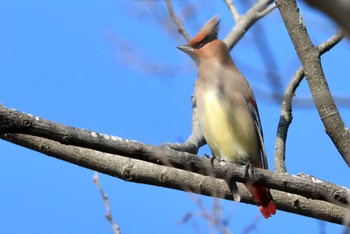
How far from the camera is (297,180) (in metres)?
2.64

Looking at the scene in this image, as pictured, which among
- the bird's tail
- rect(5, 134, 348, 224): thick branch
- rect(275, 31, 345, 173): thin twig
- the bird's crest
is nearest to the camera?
rect(5, 134, 348, 224): thick branch

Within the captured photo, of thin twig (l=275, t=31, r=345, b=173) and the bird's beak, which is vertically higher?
the bird's beak

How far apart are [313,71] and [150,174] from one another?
36.9 inches

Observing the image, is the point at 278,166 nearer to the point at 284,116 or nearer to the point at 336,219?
the point at 284,116

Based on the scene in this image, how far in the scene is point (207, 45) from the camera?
4.70m

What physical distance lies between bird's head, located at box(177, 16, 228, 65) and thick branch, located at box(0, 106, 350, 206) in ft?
6.75

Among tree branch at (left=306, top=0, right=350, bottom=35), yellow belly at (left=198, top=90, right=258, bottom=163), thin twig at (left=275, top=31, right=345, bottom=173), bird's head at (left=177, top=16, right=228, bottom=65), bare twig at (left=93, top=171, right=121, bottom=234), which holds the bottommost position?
A: tree branch at (left=306, top=0, right=350, bottom=35)

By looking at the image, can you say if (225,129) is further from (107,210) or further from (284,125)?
(107,210)

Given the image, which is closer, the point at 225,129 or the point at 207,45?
the point at 225,129

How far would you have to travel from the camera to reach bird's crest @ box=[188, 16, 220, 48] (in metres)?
4.71

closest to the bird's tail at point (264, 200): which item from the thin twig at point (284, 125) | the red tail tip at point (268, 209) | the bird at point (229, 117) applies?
the red tail tip at point (268, 209)

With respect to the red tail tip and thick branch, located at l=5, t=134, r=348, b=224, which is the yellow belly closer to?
the red tail tip

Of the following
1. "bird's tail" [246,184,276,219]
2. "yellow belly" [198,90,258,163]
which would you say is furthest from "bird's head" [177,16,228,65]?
"bird's tail" [246,184,276,219]

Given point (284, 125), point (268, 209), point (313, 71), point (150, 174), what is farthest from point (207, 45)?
point (313, 71)
